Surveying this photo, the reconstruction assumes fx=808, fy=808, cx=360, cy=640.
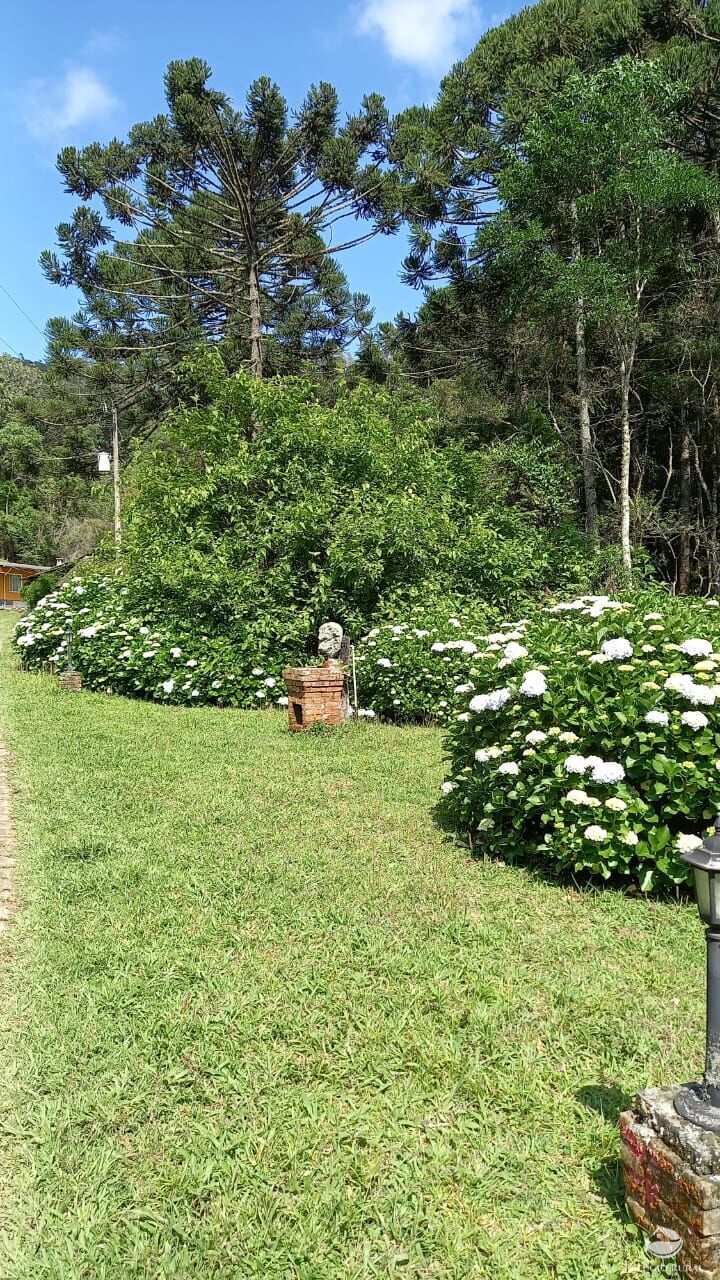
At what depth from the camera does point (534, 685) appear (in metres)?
3.55

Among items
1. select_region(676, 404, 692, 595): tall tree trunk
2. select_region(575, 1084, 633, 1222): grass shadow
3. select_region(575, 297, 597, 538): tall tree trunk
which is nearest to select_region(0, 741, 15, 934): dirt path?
select_region(575, 1084, 633, 1222): grass shadow

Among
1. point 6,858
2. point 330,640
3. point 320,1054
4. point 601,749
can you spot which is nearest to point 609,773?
point 601,749

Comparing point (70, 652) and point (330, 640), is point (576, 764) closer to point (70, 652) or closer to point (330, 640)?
point (330, 640)

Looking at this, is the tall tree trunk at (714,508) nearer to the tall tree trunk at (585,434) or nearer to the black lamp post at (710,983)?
the tall tree trunk at (585,434)

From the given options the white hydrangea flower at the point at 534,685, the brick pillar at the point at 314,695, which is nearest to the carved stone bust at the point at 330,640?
the brick pillar at the point at 314,695

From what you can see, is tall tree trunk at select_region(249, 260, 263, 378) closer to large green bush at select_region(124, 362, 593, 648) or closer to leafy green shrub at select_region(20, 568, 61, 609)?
large green bush at select_region(124, 362, 593, 648)

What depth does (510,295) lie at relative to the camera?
11.8 metres

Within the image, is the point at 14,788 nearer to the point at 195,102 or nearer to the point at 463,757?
the point at 463,757

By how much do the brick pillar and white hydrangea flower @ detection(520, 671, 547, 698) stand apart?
3.49 metres

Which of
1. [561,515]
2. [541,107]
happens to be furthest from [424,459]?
[541,107]

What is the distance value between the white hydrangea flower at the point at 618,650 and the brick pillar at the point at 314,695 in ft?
12.1

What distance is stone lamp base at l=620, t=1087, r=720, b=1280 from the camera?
149 centimetres

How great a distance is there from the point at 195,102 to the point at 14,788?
1068 centimetres

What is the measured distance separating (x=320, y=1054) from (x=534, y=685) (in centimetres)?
183
